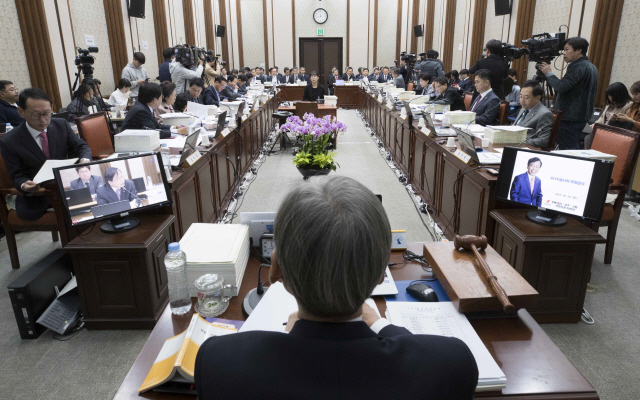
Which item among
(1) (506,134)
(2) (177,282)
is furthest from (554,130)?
(2) (177,282)

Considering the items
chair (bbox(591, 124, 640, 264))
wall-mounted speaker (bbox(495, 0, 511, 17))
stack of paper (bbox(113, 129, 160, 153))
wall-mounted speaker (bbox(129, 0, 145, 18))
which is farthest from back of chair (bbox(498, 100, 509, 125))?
wall-mounted speaker (bbox(129, 0, 145, 18))

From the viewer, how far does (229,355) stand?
2.21 feet

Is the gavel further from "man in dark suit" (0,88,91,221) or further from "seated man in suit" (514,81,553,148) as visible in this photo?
"man in dark suit" (0,88,91,221)

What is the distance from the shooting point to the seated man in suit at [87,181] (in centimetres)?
201

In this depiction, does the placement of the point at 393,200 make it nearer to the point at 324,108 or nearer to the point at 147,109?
the point at 147,109

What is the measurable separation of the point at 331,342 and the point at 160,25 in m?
10.0

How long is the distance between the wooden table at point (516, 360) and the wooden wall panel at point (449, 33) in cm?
1097

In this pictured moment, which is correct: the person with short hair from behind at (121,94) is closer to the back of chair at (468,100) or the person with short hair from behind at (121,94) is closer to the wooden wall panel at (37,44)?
the wooden wall panel at (37,44)

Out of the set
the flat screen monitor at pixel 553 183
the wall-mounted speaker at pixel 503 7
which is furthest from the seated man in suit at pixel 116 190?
the wall-mounted speaker at pixel 503 7

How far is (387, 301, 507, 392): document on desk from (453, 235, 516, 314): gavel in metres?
0.11

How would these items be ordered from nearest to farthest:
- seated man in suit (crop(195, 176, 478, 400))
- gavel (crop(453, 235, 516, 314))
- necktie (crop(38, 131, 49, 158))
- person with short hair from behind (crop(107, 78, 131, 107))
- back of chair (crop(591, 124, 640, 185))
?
1. seated man in suit (crop(195, 176, 478, 400))
2. gavel (crop(453, 235, 516, 314))
3. back of chair (crop(591, 124, 640, 185))
4. necktie (crop(38, 131, 49, 158))
5. person with short hair from behind (crop(107, 78, 131, 107))

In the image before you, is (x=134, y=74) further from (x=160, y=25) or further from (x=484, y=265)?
(x=484, y=265)

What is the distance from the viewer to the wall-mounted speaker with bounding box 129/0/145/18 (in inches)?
308

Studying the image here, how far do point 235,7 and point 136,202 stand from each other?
43.1ft
